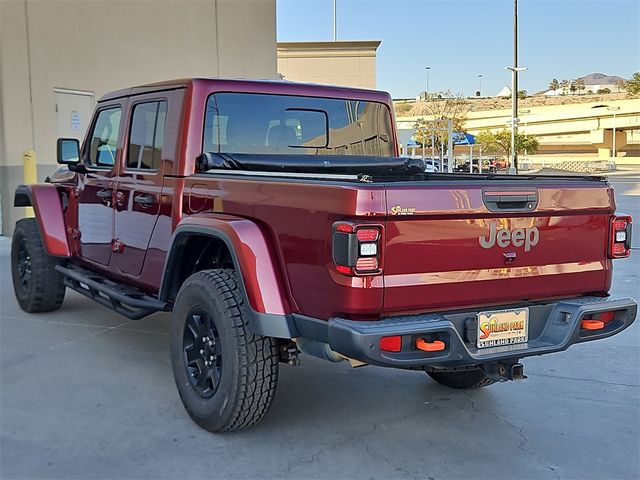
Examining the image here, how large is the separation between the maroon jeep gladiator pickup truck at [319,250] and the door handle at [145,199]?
0.02 metres

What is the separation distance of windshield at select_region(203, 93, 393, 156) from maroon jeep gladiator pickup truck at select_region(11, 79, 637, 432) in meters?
0.01

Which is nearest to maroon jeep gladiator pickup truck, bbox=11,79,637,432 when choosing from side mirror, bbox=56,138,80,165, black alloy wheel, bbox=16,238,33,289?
side mirror, bbox=56,138,80,165

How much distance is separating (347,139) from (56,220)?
266cm

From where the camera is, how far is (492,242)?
10.9 ft

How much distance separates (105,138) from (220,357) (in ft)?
8.41

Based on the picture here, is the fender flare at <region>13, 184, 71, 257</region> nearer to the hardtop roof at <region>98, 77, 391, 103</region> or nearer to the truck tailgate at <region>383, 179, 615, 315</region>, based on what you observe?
the hardtop roof at <region>98, 77, 391, 103</region>

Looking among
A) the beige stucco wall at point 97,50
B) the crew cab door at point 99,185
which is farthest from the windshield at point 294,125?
the beige stucco wall at point 97,50

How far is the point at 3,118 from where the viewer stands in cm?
1099

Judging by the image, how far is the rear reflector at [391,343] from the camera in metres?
3.02

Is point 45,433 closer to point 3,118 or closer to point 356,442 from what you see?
point 356,442

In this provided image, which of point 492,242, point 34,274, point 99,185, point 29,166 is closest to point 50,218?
point 34,274

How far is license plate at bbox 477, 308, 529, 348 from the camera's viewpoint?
3.29 metres

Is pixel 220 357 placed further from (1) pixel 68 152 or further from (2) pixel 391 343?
(1) pixel 68 152

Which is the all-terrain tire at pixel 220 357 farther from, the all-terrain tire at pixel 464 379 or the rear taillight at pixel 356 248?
the all-terrain tire at pixel 464 379
